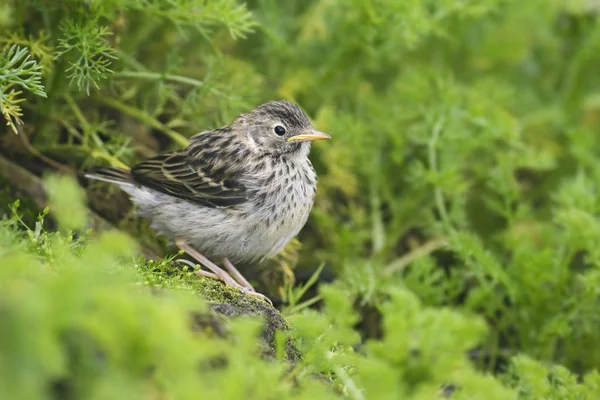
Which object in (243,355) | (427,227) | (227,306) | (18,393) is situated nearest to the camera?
(18,393)

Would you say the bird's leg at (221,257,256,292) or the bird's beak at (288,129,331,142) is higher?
the bird's beak at (288,129,331,142)

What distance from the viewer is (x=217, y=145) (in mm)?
5215

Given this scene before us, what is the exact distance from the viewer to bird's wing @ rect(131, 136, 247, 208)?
4945mm

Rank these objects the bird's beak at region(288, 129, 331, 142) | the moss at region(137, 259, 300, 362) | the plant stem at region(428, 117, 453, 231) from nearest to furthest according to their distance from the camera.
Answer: the moss at region(137, 259, 300, 362), the bird's beak at region(288, 129, 331, 142), the plant stem at region(428, 117, 453, 231)

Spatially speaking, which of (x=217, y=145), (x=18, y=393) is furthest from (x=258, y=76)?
(x=18, y=393)

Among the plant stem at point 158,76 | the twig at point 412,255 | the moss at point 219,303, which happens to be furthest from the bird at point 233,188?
the twig at point 412,255

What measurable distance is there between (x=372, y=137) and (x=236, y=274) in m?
2.12

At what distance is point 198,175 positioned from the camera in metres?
5.10

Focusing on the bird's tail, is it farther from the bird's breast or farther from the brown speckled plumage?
the bird's breast

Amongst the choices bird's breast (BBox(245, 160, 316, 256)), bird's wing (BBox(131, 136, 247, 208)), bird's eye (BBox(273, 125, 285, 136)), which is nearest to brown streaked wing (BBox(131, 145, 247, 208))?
bird's wing (BBox(131, 136, 247, 208))

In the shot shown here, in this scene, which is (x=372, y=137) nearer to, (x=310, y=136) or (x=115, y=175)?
(x=310, y=136)

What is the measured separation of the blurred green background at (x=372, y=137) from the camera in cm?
473

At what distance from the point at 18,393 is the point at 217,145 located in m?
3.29

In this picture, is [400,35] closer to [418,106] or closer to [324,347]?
[418,106]
